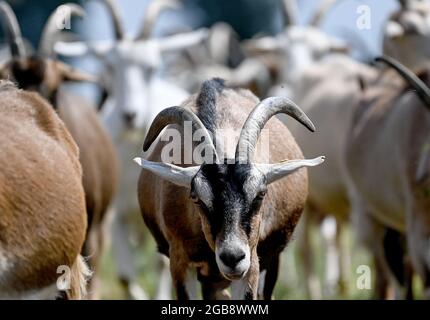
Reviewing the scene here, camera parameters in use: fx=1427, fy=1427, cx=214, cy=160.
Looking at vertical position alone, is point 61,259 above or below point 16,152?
below

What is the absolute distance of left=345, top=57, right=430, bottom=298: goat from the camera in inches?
442

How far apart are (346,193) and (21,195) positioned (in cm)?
678

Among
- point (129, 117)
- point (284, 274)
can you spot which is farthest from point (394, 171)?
point (284, 274)

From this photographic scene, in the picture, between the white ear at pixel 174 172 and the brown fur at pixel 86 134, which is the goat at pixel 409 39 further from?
the white ear at pixel 174 172

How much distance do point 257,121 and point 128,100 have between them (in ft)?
20.6

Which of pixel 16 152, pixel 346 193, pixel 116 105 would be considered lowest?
pixel 346 193

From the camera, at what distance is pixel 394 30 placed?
1385cm

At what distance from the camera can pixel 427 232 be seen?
440 inches

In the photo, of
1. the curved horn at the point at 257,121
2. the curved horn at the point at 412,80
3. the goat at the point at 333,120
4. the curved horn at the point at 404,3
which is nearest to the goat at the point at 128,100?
the goat at the point at 333,120

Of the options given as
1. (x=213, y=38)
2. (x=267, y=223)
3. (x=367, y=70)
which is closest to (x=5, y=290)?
(x=267, y=223)

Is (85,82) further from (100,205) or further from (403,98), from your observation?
(403,98)

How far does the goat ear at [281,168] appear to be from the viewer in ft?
26.8

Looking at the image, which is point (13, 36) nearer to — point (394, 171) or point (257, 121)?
point (394, 171)

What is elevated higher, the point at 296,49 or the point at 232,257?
the point at 232,257
